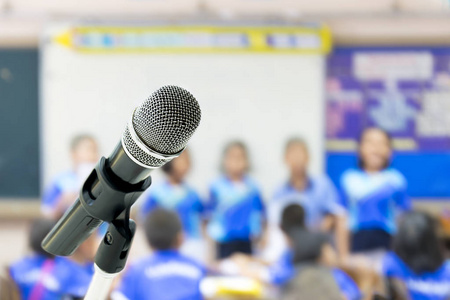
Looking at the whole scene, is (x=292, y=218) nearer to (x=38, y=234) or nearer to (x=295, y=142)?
(x=38, y=234)

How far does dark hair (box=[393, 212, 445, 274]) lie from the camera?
313 centimetres

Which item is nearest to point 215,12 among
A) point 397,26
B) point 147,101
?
point 397,26

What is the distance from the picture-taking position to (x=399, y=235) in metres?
3.19

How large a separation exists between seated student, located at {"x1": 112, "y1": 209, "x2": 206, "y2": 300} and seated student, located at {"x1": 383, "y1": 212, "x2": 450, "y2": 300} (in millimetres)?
871

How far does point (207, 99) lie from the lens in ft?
19.7

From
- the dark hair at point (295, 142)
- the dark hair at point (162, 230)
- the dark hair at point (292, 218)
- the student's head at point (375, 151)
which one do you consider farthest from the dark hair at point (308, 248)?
the dark hair at point (295, 142)

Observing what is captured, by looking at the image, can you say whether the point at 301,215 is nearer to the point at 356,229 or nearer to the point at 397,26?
the point at 356,229

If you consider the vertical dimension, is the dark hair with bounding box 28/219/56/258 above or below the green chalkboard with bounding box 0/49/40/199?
below

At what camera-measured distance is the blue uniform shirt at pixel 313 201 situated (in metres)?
Result: 5.47

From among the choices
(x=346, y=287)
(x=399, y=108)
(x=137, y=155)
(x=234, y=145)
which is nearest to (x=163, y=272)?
(x=346, y=287)

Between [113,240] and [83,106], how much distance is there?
510cm

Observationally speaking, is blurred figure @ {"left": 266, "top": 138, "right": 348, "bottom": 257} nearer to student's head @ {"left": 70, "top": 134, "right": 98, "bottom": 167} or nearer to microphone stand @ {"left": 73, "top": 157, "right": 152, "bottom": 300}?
student's head @ {"left": 70, "top": 134, "right": 98, "bottom": 167}

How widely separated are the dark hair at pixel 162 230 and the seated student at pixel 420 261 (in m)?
0.96

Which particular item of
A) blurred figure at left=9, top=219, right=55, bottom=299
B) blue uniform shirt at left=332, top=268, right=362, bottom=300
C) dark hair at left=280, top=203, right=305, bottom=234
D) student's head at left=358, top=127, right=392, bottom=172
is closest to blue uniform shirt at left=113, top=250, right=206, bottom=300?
blurred figure at left=9, top=219, right=55, bottom=299
